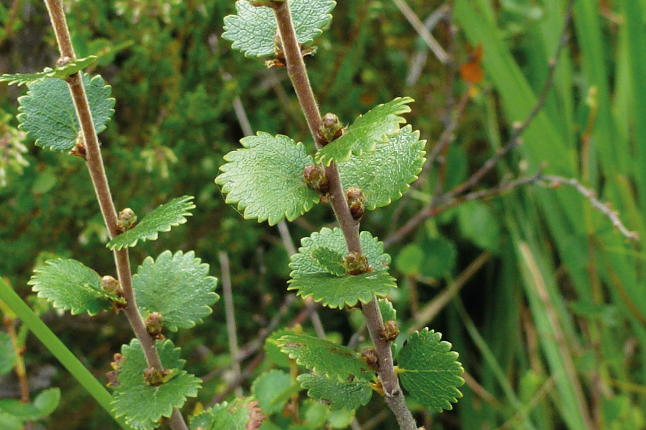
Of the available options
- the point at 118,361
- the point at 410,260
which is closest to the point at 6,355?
the point at 118,361

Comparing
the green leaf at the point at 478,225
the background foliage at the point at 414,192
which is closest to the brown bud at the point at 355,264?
the background foliage at the point at 414,192

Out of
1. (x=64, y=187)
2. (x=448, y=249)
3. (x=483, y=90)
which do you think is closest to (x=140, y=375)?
(x=64, y=187)

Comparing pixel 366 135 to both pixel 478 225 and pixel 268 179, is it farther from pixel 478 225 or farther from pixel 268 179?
pixel 478 225

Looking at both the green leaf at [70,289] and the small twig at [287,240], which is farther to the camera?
the small twig at [287,240]

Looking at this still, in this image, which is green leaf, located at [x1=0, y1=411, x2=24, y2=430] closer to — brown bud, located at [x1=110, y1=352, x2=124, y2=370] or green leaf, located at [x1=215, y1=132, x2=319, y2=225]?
brown bud, located at [x1=110, y1=352, x2=124, y2=370]

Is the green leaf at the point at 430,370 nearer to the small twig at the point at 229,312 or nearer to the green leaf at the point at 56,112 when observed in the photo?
the green leaf at the point at 56,112

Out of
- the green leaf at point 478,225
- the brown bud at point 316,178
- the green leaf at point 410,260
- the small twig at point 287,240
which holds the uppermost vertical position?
the brown bud at point 316,178
